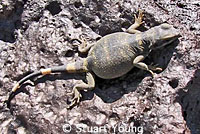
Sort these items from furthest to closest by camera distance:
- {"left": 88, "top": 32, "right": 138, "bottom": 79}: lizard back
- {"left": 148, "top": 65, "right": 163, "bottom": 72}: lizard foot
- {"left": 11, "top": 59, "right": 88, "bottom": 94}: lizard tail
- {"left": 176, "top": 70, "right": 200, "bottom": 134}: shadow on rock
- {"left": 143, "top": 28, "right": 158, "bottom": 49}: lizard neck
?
{"left": 11, "top": 59, "right": 88, "bottom": 94}: lizard tail < {"left": 88, "top": 32, "right": 138, "bottom": 79}: lizard back < {"left": 143, "top": 28, "right": 158, "bottom": 49}: lizard neck < {"left": 148, "top": 65, "right": 163, "bottom": 72}: lizard foot < {"left": 176, "top": 70, "right": 200, "bottom": 134}: shadow on rock

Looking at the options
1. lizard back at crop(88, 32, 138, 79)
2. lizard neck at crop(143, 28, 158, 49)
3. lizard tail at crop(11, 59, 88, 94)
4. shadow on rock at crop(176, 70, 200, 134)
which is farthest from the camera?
lizard tail at crop(11, 59, 88, 94)

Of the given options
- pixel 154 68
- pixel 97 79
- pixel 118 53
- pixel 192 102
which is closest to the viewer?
pixel 192 102

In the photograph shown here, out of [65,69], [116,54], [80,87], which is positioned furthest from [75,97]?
[116,54]

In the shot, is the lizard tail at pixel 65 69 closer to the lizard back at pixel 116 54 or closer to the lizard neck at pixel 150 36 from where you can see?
the lizard back at pixel 116 54

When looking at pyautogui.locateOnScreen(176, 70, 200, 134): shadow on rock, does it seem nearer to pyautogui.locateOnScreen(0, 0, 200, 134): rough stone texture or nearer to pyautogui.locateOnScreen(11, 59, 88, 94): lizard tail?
pyautogui.locateOnScreen(0, 0, 200, 134): rough stone texture

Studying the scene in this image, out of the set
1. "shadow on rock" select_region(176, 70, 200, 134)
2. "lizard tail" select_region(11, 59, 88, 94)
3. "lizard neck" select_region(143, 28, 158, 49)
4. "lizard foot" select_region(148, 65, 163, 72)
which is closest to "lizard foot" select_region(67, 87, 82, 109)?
"lizard tail" select_region(11, 59, 88, 94)

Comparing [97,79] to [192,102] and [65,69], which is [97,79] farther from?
[192,102]

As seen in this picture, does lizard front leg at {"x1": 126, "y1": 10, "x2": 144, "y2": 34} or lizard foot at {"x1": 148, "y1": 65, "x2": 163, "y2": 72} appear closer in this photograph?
lizard foot at {"x1": 148, "y1": 65, "x2": 163, "y2": 72}
